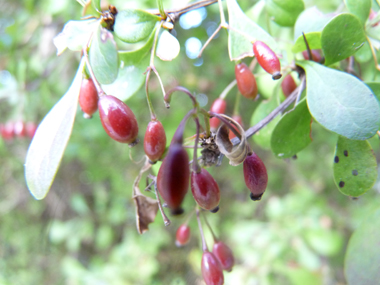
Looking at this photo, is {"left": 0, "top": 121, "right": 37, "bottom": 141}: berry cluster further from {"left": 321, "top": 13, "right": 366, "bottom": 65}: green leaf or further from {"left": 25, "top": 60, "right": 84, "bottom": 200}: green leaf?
{"left": 321, "top": 13, "right": 366, "bottom": 65}: green leaf

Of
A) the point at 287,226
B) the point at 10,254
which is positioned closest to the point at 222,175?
the point at 287,226

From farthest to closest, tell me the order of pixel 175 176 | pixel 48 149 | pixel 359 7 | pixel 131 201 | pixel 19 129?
pixel 131 201 → pixel 19 129 → pixel 359 7 → pixel 48 149 → pixel 175 176

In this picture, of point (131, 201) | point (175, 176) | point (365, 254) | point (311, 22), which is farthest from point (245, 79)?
point (131, 201)

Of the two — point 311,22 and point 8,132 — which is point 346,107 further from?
point 8,132

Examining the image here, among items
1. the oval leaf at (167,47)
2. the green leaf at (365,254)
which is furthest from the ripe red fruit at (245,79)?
the green leaf at (365,254)

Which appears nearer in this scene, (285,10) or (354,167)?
(354,167)

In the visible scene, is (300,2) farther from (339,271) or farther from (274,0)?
(339,271)
